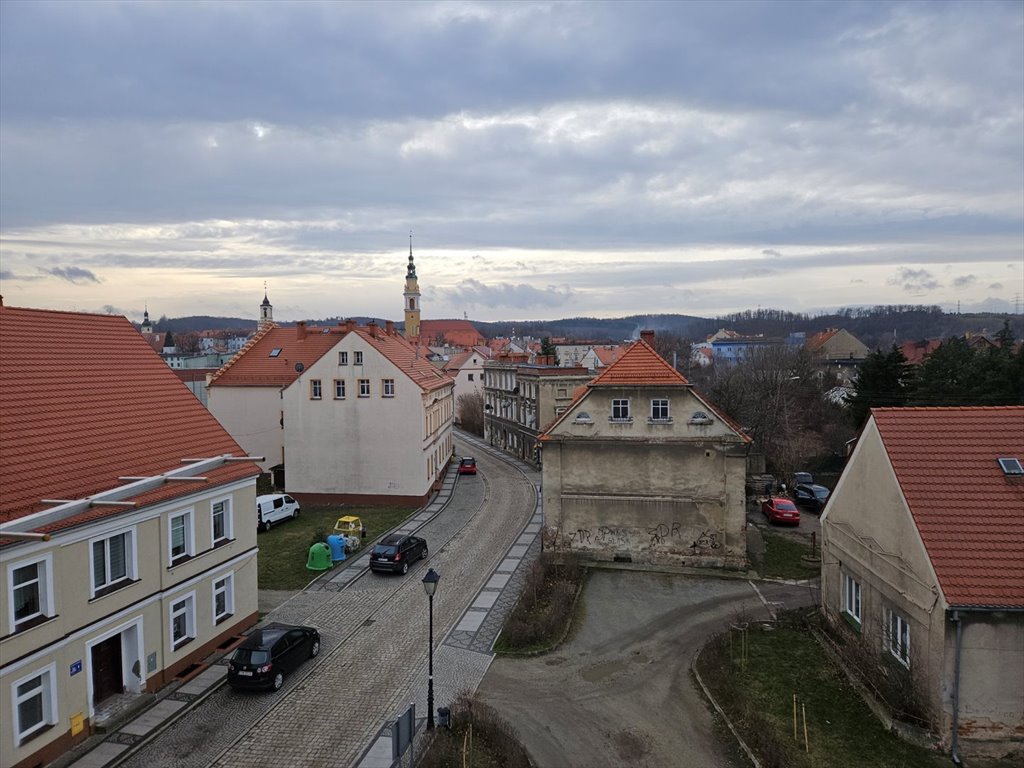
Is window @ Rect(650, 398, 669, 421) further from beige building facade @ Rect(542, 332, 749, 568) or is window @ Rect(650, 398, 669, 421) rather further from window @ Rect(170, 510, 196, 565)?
window @ Rect(170, 510, 196, 565)

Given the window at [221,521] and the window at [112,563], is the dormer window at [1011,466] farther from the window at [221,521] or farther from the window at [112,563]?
the window at [112,563]

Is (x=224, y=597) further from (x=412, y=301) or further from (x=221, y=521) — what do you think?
(x=412, y=301)

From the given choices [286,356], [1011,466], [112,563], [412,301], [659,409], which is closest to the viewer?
[112,563]

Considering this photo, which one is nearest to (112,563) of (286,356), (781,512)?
(781,512)

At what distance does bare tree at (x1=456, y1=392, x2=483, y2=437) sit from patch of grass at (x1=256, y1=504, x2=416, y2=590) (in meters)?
38.6

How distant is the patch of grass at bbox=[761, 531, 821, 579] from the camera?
26.9m

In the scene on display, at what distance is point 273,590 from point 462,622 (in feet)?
25.7

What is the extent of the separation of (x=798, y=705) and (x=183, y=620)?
16.3 metres

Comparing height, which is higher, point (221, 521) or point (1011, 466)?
point (1011, 466)

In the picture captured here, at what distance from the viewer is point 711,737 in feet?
50.3

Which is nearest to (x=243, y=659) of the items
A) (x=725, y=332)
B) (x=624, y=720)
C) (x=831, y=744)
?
(x=624, y=720)

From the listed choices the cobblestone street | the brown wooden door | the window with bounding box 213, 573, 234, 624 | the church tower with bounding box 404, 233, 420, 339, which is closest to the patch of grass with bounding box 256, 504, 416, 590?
the cobblestone street

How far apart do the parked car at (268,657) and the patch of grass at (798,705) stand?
36.5 ft

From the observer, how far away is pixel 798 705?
53.8 feet
